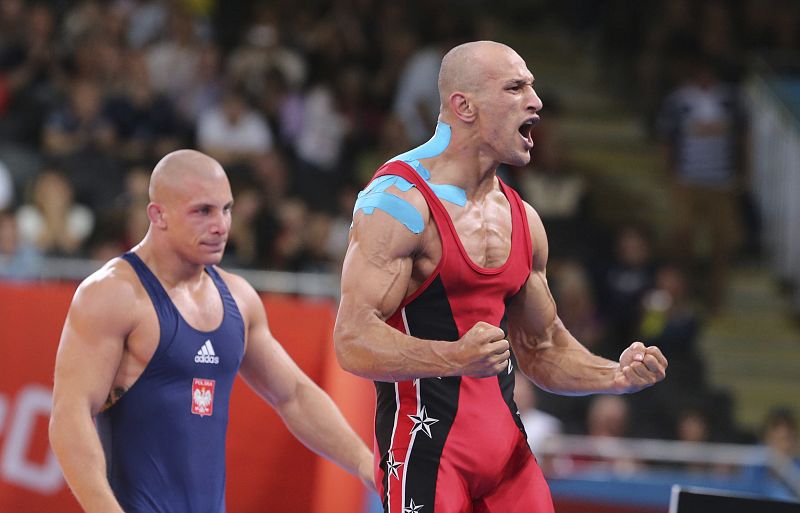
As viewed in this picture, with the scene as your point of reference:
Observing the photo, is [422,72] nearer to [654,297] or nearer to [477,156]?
[654,297]

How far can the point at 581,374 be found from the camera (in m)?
4.52

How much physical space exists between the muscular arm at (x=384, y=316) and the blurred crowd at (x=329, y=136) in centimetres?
547

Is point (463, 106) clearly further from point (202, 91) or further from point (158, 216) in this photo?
point (202, 91)

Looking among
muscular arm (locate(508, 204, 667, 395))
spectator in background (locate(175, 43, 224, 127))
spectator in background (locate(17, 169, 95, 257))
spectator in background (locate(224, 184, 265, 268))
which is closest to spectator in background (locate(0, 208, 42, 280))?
spectator in background (locate(17, 169, 95, 257))

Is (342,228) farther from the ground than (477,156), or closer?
farther from the ground

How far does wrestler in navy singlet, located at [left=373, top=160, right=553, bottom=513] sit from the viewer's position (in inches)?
165

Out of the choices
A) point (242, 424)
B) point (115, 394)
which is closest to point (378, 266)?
point (115, 394)

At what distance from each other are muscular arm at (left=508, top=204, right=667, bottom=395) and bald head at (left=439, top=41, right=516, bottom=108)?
0.53 metres

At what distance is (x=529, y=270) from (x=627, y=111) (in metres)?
10.7

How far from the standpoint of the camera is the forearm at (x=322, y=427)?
5012mm

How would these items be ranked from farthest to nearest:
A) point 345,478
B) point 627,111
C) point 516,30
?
point 516,30 < point 627,111 < point 345,478

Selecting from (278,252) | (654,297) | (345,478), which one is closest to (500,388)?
(345,478)

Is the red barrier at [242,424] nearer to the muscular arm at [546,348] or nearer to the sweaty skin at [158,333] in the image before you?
the sweaty skin at [158,333]

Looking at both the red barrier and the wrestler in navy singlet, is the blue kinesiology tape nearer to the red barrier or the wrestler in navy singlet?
the wrestler in navy singlet
